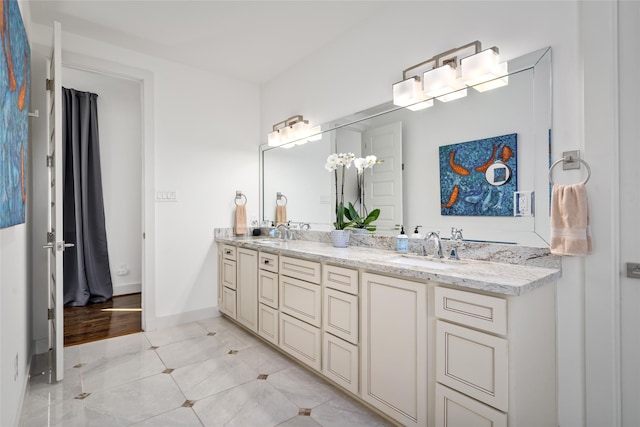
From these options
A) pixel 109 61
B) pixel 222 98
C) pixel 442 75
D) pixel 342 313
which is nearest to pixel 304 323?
A: pixel 342 313

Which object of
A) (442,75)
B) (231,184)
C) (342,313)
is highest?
(442,75)

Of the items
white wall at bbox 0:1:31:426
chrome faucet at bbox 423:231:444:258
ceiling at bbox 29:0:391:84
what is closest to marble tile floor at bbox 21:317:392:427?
white wall at bbox 0:1:31:426

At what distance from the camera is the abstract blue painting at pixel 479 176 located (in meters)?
1.75

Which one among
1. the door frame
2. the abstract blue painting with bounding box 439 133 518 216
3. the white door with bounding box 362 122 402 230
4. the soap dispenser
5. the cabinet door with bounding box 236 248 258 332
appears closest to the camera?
the abstract blue painting with bounding box 439 133 518 216

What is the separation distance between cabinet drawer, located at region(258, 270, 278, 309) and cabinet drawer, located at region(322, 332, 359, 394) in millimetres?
618

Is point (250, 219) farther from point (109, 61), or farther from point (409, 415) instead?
point (409, 415)

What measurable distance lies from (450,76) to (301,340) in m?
1.91

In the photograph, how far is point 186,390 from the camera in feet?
6.70

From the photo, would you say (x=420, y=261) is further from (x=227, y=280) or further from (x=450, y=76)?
(x=227, y=280)

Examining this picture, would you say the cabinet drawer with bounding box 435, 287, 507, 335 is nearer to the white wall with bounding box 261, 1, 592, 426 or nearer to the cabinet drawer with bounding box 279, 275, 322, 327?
the white wall with bounding box 261, 1, 592, 426

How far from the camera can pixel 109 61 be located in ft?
9.49

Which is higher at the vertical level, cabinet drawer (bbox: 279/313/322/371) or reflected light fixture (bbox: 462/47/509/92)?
reflected light fixture (bbox: 462/47/509/92)

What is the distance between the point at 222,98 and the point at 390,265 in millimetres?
2782

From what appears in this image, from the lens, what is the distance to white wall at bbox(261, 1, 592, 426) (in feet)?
4.99
